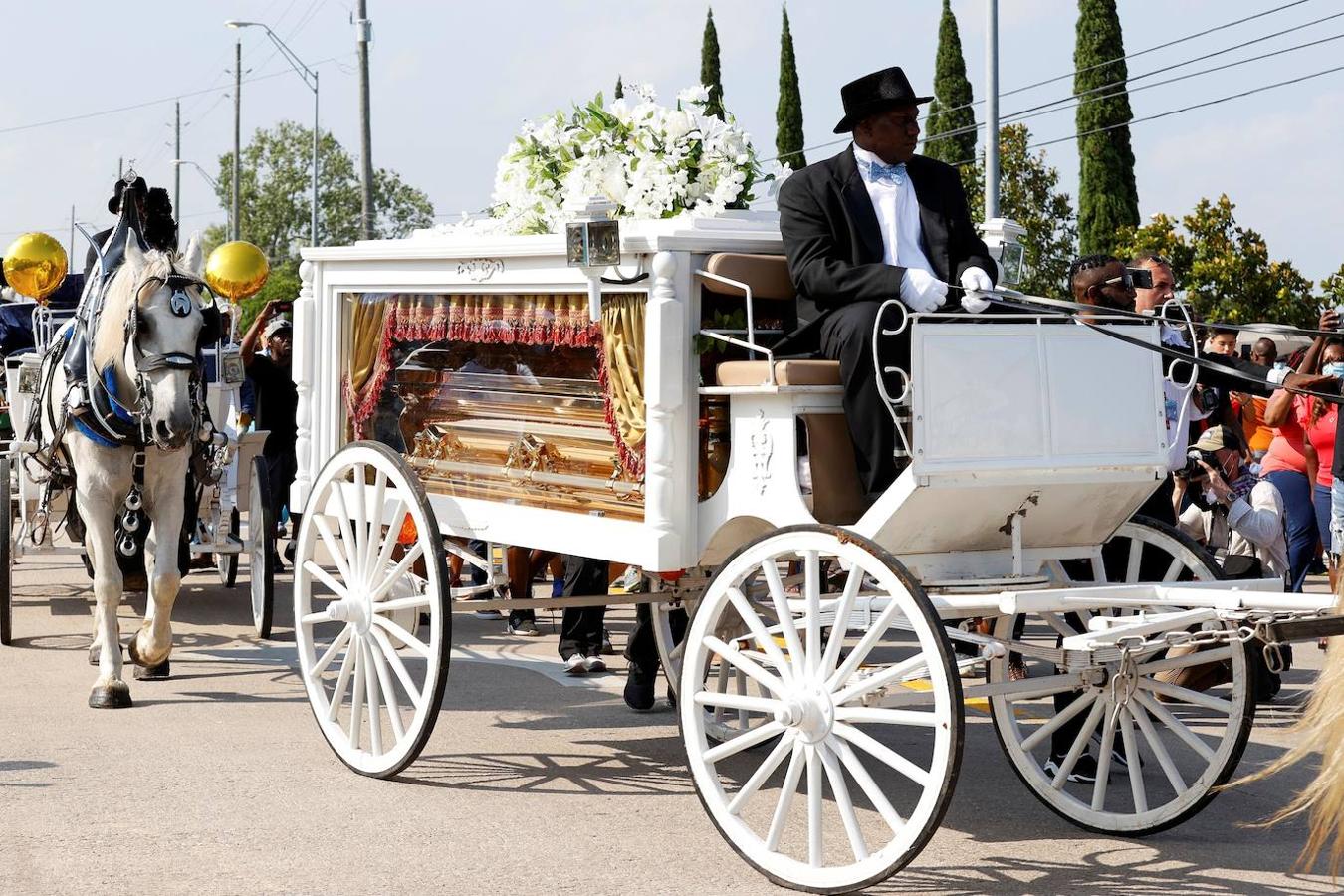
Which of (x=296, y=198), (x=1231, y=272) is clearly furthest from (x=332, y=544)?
(x=296, y=198)

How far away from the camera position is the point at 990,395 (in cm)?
498

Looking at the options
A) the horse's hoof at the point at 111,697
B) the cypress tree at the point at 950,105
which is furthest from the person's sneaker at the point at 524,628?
the cypress tree at the point at 950,105

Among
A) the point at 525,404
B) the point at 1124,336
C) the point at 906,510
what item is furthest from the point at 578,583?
the point at 1124,336

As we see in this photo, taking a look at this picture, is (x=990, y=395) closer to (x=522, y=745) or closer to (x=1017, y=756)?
(x=1017, y=756)

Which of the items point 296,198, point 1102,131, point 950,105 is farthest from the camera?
point 296,198

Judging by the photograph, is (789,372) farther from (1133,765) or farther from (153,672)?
(153,672)

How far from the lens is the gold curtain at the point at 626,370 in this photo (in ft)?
18.7

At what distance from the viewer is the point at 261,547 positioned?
397 inches

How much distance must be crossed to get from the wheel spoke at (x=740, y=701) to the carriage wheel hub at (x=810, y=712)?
65mm

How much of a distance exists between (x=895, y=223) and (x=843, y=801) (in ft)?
6.83

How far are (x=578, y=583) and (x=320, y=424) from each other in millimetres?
1539

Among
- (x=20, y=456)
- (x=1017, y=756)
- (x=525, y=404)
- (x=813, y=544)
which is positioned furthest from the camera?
(x=20, y=456)

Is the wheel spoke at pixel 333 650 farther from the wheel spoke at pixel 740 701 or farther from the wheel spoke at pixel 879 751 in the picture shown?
the wheel spoke at pixel 879 751

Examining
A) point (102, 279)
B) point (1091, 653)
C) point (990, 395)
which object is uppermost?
point (102, 279)
